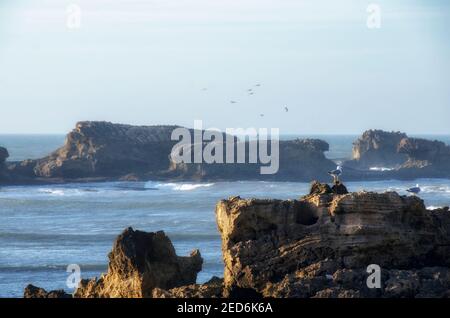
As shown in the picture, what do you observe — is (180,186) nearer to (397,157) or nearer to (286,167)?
(286,167)

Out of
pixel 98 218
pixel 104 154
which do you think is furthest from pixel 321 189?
pixel 104 154

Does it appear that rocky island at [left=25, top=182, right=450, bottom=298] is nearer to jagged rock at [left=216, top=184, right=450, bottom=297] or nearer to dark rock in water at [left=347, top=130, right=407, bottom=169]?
jagged rock at [left=216, top=184, right=450, bottom=297]

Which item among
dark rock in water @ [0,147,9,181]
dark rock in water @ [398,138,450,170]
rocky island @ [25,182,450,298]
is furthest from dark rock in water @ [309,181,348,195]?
dark rock in water @ [398,138,450,170]

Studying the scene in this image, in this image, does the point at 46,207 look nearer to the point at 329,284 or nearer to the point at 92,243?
the point at 92,243

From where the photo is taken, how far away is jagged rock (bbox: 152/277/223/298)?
21.6 meters

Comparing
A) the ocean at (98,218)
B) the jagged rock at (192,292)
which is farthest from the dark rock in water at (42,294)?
the ocean at (98,218)

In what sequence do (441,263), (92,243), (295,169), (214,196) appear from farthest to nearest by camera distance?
1. (295,169)
2. (214,196)
3. (92,243)
4. (441,263)

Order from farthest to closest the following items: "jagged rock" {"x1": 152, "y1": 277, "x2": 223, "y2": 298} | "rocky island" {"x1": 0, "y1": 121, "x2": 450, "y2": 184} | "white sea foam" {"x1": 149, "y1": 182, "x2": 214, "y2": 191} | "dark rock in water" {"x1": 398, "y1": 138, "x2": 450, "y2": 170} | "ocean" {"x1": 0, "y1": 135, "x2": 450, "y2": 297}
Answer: "dark rock in water" {"x1": 398, "y1": 138, "x2": 450, "y2": 170} < "rocky island" {"x1": 0, "y1": 121, "x2": 450, "y2": 184} < "white sea foam" {"x1": 149, "y1": 182, "x2": 214, "y2": 191} < "ocean" {"x1": 0, "y1": 135, "x2": 450, "y2": 297} < "jagged rock" {"x1": 152, "y1": 277, "x2": 223, "y2": 298}

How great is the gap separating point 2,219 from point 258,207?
4100 centimetres

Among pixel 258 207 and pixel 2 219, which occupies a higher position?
pixel 258 207

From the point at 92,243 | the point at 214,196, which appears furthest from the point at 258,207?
the point at 214,196

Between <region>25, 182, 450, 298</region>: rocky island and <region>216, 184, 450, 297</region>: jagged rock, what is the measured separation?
2 centimetres

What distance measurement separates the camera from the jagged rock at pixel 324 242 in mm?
22406

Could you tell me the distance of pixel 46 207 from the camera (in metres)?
70.6
